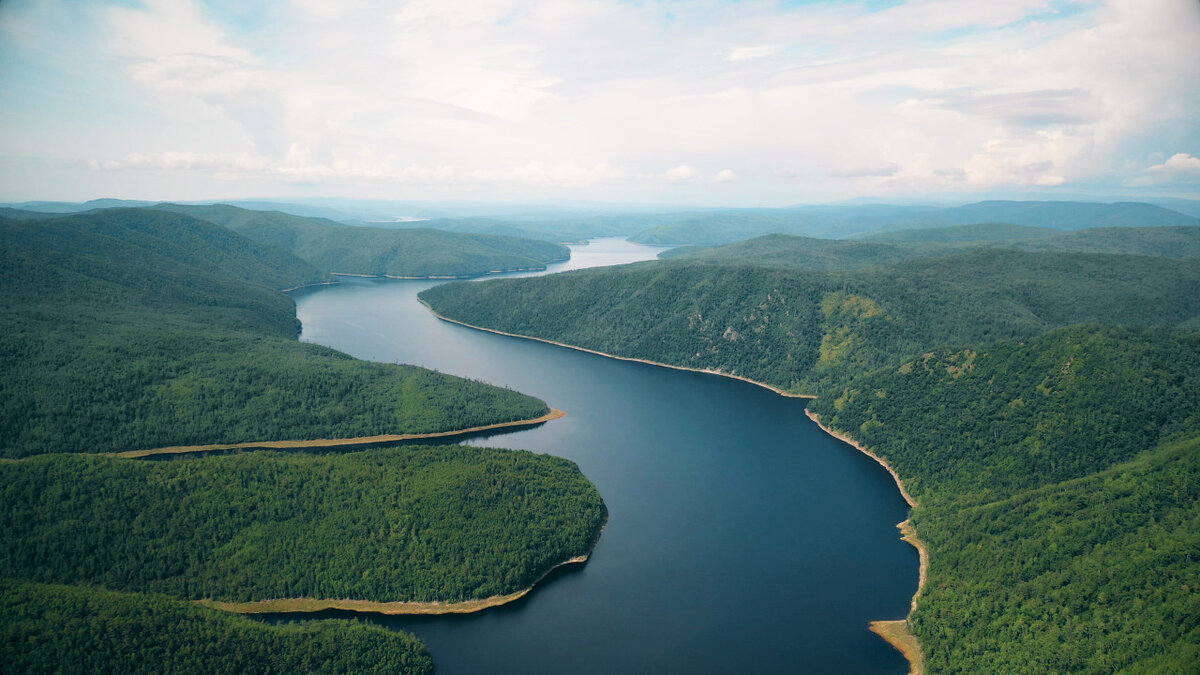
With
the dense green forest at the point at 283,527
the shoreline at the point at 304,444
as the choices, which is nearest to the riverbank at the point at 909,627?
the dense green forest at the point at 283,527

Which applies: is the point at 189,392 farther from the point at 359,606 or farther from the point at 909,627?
the point at 909,627

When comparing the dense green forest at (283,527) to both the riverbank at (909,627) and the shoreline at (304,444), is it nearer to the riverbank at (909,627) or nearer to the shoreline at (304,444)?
the shoreline at (304,444)

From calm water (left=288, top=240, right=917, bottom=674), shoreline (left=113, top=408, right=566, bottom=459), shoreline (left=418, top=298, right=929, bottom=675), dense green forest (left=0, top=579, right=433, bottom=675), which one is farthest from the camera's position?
shoreline (left=113, top=408, right=566, bottom=459)

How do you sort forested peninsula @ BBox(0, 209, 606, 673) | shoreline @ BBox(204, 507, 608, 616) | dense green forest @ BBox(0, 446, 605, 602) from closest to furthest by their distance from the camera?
forested peninsula @ BBox(0, 209, 606, 673)
shoreline @ BBox(204, 507, 608, 616)
dense green forest @ BBox(0, 446, 605, 602)

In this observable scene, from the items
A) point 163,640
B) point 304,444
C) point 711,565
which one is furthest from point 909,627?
point 304,444

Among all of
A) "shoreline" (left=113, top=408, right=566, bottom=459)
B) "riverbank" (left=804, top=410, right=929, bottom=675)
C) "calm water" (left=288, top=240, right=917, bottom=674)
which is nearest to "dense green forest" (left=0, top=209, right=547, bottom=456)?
"shoreline" (left=113, top=408, right=566, bottom=459)

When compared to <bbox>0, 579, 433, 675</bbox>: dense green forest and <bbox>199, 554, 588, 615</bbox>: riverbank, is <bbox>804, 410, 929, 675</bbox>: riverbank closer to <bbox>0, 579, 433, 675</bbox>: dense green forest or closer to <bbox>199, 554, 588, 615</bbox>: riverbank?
<bbox>199, 554, 588, 615</bbox>: riverbank
